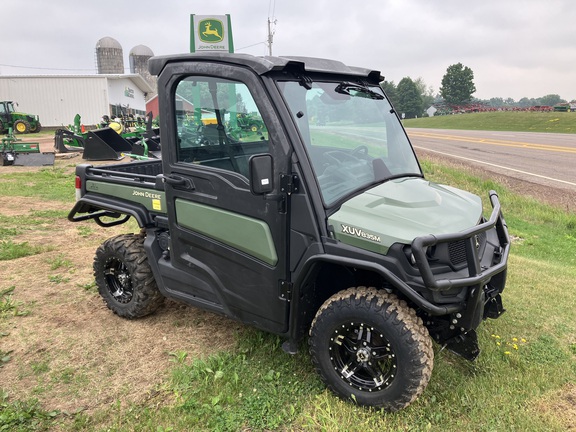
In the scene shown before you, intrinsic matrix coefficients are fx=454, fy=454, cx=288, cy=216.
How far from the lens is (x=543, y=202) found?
969 centimetres

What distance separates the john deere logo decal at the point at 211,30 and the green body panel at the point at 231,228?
36.2 feet

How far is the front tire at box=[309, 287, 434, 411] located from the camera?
8.79 feet

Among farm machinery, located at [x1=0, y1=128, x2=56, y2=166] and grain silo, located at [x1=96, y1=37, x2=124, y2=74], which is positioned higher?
grain silo, located at [x1=96, y1=37, x2=124, y2=74]

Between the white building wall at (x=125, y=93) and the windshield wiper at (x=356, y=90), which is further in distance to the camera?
the white building wall at (x=125, y=93)

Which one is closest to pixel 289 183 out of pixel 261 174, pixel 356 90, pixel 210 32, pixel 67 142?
pixel 261 174

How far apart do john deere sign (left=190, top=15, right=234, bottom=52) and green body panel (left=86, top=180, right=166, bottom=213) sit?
9.56m

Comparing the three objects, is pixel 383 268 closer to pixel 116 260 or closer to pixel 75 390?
pixel 75 390

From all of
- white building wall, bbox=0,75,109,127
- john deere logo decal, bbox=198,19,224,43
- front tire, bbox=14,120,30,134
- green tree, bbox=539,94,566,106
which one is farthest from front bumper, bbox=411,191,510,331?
green tree, bbox=539,94,566,106

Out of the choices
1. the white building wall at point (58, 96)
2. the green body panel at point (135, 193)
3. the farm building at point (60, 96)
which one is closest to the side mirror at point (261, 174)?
the green body panel at point (135, 193)

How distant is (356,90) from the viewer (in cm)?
339

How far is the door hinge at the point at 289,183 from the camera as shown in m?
2.78

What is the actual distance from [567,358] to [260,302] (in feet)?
7.88

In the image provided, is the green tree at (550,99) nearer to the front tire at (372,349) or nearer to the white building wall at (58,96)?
the white building wall at (58,96)

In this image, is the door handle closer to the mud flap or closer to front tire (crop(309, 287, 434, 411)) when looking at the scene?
front tire (crop(309, 287, 434, 411))
